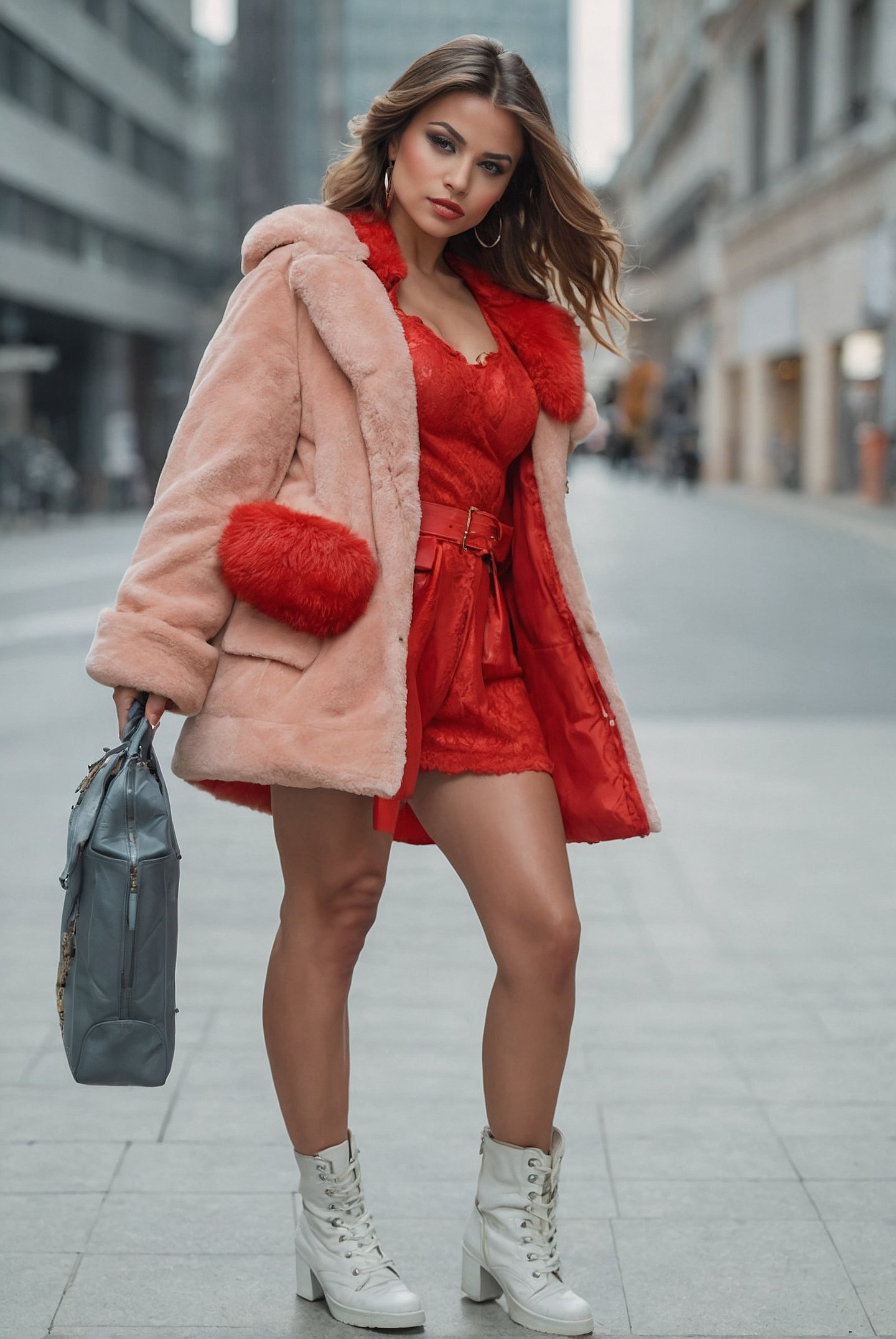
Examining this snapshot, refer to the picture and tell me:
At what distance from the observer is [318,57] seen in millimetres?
119500

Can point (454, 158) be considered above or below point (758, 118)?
below

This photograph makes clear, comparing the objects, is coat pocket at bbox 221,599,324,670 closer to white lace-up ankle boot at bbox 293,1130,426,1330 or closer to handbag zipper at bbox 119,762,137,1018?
handbag zipper at bbox 119,762,137,1018

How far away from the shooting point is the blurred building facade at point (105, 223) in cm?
3991

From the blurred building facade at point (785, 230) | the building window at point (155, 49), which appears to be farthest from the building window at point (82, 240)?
the blurred building facade at point (785, 230)

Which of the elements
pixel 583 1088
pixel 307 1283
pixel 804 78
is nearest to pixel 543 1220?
pixel 307 1283

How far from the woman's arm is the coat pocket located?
0.03m

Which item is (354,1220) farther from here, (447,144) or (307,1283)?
(447,144)

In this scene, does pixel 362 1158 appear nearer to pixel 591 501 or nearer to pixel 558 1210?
pixel 558 1210

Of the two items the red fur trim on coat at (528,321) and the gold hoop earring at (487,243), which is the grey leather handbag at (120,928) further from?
the gold hoop earring at (487,243)

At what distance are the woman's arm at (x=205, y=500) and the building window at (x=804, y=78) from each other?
38.1 meters

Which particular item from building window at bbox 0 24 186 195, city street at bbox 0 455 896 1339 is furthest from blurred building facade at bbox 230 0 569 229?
city street at bbox 0 455 896 1339

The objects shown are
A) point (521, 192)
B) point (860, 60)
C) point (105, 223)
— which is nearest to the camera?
point (521, 192)

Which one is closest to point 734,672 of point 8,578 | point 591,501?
point 8,578

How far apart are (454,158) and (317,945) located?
1188 millimetres
